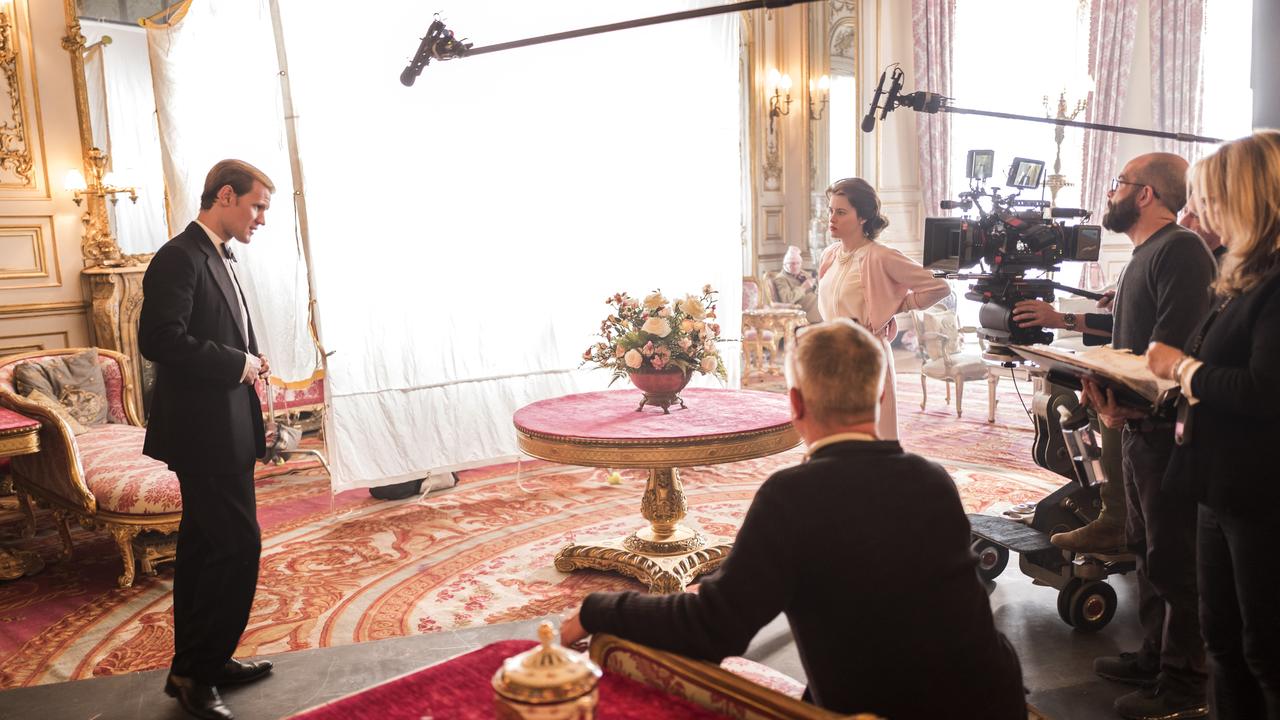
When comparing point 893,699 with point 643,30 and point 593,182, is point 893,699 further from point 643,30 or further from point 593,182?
point 643,30

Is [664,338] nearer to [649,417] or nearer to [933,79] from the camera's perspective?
[649,417]

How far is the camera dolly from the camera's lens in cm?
323

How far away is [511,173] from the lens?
18.3 ft

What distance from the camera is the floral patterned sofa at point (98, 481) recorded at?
12.8 feet

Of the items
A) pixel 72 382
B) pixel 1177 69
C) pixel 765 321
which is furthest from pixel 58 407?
pixel 1177 69

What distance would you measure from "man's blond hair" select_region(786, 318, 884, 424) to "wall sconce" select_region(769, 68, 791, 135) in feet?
30.8

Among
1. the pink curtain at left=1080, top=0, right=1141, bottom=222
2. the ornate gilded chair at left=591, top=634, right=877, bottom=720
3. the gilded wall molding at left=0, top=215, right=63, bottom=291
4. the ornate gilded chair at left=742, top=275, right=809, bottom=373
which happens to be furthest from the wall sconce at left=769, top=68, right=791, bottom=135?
the ornate gilded chair at left=591, top=634, right=877, bottom=720

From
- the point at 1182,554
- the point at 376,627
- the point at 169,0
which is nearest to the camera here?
the point at 1182,554

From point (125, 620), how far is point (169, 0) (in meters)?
4.88

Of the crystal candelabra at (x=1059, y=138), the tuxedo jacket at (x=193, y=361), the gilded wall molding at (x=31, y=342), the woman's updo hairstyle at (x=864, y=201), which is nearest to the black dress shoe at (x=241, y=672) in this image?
the tuxedo jacket at (x=193, y=361)

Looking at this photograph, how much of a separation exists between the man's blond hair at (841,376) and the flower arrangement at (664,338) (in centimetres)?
241

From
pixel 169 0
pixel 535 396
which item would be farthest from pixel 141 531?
pixel 169 0

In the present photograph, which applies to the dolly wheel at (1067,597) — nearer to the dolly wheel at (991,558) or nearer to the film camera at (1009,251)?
the dolly wheel at (991,558)

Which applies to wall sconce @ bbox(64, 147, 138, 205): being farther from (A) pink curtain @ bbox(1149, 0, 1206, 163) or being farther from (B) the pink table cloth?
(A) pink curtain @ bbox(1149, 0, 1206, 163)
